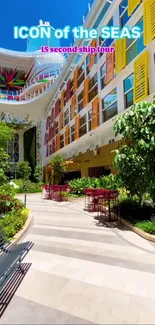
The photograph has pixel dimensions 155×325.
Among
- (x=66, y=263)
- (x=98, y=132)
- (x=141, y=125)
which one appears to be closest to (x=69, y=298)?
(x=66, y=263)

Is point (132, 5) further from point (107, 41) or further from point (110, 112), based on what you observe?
point (110, 112)

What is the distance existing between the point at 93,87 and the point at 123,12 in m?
7.19

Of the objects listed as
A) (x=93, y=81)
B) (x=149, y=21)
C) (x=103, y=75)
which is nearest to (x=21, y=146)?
(x=93, y=81)

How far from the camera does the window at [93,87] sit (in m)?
23.3

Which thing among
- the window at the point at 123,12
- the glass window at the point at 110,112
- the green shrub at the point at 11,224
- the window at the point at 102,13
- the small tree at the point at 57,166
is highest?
the window at the point at 102,13

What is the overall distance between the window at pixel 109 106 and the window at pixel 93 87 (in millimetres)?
2366

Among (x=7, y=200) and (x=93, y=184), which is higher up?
(x=93, y=184)

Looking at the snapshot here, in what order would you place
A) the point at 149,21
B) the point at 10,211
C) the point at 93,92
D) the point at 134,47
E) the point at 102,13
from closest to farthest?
the point at 10,211, the point at 149,21, the point at 134,47, the point at 102,13, the point at 93,92

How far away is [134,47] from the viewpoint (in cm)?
1645

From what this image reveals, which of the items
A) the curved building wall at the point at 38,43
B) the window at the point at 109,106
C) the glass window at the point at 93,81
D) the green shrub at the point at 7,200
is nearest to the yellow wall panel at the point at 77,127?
the glass window at the point at 93,81

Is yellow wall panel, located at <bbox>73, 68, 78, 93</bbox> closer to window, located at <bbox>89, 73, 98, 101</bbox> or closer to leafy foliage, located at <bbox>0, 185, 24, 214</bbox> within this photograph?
window, located at <bbox>89, 73, 98, 101</bbox>

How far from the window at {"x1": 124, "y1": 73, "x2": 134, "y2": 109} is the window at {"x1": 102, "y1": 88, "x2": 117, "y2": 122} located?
159cm

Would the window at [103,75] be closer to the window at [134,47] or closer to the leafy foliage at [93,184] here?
the window at [134,47]

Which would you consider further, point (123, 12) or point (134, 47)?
point (123, 12)
